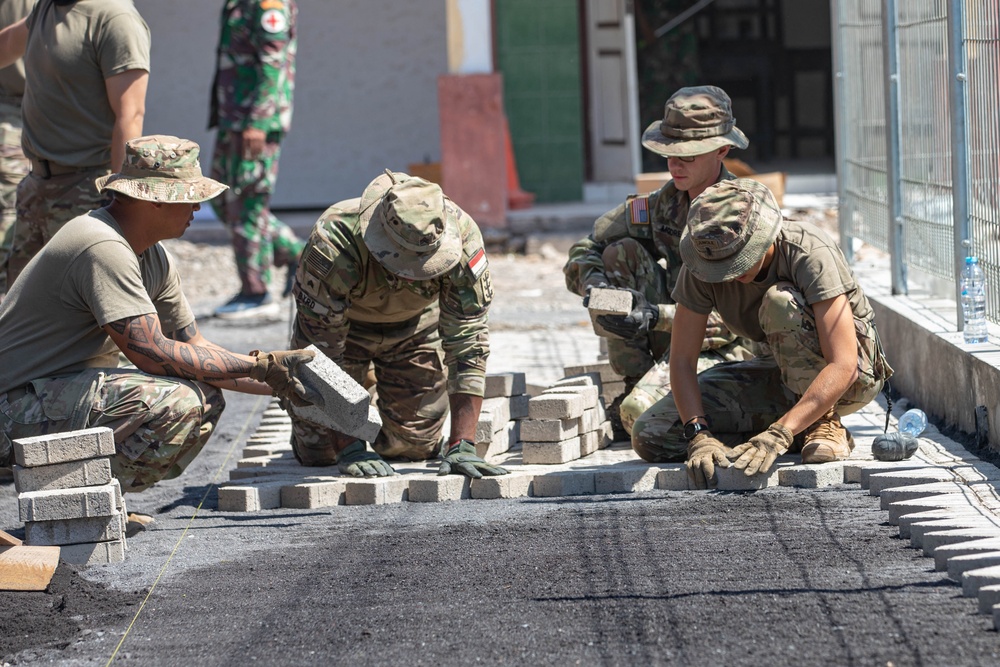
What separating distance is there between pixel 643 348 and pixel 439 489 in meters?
1.19

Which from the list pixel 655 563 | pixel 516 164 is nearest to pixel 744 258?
pixel 655 563

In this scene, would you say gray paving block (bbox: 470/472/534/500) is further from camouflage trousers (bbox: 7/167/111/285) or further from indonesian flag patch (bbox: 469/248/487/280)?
camouflage trousers (bbox: 7/167/111/285)

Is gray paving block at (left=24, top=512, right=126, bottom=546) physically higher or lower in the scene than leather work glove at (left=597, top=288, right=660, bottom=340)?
lower

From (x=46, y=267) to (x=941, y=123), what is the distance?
3.54 meters

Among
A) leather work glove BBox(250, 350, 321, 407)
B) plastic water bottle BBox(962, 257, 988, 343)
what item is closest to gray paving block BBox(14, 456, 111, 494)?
leather work glove BBox(250, 350, 321, 407)

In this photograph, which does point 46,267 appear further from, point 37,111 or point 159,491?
point 37,111

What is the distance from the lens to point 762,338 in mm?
4605

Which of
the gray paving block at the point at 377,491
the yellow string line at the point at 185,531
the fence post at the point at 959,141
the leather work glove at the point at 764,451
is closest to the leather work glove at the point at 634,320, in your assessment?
the leather work glove at the point at 764,451

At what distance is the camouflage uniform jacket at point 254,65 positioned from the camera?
7957 millimetres

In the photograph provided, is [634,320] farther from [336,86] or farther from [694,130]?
[336,86]

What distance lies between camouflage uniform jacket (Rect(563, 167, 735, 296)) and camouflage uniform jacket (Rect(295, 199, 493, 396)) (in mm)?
799

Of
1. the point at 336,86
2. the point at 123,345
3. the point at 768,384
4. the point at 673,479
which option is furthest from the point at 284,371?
the point at 336,86

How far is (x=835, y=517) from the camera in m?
3.91

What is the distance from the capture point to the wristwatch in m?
4.46
